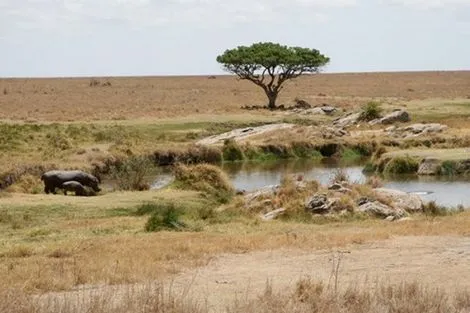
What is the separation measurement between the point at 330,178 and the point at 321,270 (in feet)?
75.4

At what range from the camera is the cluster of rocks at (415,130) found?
172ft

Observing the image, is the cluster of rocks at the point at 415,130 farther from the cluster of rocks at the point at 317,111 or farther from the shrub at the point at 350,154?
the cluster of rocks at the point at 317,111

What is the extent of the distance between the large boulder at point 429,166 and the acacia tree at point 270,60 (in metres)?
38.9

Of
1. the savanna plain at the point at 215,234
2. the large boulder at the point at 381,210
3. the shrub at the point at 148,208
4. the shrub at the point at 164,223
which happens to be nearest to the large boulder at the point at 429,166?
the savanna plain at the point at 215,234

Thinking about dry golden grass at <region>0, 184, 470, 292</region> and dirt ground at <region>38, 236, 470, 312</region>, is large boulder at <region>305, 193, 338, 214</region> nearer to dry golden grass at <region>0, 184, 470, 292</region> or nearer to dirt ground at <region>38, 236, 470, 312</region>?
dry golden grass at <region>0, 184, 470, 292</region>

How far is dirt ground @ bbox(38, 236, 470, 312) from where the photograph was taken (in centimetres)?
1282

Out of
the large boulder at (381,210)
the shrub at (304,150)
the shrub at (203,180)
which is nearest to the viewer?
the large boulder at (381,210)

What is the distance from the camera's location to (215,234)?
20500 mm

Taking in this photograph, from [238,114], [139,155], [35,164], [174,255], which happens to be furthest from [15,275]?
[238,114]

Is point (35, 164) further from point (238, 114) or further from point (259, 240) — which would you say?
point (238, 114)

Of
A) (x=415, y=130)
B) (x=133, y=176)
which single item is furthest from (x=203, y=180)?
(x=415, y=130)

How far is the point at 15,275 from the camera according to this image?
14297mm

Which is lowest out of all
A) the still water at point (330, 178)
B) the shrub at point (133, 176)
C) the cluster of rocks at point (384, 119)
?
the still water at point (330, 178)

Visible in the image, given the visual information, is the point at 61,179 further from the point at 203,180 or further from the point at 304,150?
the point at 304,150
